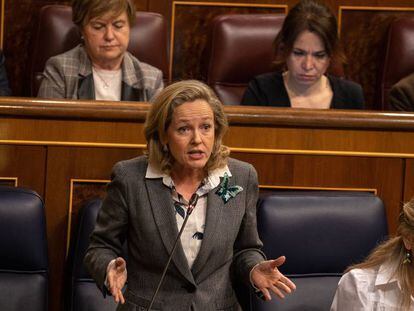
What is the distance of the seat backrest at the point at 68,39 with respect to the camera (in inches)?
76.4

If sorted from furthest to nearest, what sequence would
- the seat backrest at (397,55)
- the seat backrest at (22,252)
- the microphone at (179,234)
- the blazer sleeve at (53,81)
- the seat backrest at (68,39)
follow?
the seat backrest at (397,55), the seat backrest at (68,39), the blazer sleeve at (53,81), the seat backrest at (22,252), the microphone at (179,234)

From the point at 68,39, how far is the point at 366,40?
2.17ft

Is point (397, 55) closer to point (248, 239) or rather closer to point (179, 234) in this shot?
point (248, 239)

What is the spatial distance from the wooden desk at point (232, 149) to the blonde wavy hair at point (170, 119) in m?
0.27

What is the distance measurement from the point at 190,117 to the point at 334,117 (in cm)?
39

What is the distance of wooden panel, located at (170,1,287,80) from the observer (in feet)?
6.98

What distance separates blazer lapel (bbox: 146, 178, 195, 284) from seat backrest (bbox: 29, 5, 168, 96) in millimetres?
808

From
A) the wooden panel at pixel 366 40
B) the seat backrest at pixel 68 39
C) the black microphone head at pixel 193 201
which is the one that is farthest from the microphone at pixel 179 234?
the wooden panel at pixel 366 40

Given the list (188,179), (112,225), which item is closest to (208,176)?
(188,179)

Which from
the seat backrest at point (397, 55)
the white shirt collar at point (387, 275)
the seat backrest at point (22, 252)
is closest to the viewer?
the white shirt collar at point (387, 275)

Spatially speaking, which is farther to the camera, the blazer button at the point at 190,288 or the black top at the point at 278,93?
the black top at the point at 278,93

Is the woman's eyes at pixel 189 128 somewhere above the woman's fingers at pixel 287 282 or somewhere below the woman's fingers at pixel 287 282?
above

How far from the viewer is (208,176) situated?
121cm

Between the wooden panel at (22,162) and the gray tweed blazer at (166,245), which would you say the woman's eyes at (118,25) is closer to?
the wooden panel at (22,162)
